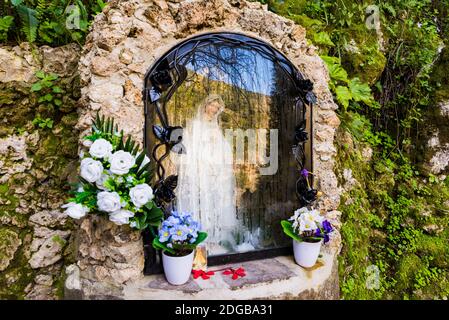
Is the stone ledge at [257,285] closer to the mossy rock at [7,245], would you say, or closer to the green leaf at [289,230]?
the green leaf at [289,230]

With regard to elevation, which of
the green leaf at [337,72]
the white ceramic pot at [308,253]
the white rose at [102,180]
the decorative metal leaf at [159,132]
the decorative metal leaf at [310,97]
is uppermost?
the green leaf at [337,72]

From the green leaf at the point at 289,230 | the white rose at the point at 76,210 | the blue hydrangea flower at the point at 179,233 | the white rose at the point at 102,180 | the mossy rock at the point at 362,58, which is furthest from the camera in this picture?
the mossy rock at the point at 362,58

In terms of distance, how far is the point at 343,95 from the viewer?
10.1 ft

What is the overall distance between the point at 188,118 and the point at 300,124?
1.02 m

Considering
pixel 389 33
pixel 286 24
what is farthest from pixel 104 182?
pixel 389 33

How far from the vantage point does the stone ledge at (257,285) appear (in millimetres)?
1732

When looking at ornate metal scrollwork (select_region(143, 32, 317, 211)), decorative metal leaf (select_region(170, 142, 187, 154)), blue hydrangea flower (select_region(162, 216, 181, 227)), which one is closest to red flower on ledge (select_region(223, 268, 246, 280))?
blue hydrangea flower (select_region(162, 216, 181, 227))

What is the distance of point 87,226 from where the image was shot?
5.99 feet

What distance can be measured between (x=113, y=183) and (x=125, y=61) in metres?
0.88

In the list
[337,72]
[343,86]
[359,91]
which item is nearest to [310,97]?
[337,72]

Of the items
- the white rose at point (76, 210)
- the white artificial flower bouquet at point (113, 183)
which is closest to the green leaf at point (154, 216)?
the white artificial flower bouquet at point (113, 183)

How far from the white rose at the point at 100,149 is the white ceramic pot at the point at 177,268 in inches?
30.4

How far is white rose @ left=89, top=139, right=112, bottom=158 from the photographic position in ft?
5.16
